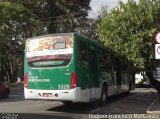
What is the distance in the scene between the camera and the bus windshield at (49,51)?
16.5 metres

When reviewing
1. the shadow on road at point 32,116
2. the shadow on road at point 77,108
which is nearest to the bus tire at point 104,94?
the shadow on road at point 77,108

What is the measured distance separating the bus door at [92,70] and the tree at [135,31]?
100 inches

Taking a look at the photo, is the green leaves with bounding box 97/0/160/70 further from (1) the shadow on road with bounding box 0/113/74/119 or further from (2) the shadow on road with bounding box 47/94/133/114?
(1) the shadow on road with bounding box 0/113/74/119

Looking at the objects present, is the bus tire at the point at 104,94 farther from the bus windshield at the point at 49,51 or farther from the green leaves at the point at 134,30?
the bus windshield at the point at 49,51

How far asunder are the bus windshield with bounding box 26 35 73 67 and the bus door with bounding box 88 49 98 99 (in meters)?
1.72

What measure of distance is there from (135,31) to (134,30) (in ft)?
0.25

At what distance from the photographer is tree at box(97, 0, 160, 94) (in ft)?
66.5

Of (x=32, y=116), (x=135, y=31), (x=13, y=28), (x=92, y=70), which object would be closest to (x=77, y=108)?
(x=92, y=70)

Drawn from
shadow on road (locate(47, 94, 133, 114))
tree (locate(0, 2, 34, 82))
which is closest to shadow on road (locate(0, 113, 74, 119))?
shadow on road (locate(47, 94, 133, 114))

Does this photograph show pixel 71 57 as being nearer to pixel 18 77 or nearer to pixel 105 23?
pixel 105 23

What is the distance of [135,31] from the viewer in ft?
67.6

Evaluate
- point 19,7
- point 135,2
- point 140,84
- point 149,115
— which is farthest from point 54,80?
point 19,7

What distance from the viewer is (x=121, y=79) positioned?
81.0 feet

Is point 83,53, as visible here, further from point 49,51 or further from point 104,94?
point 104,94
